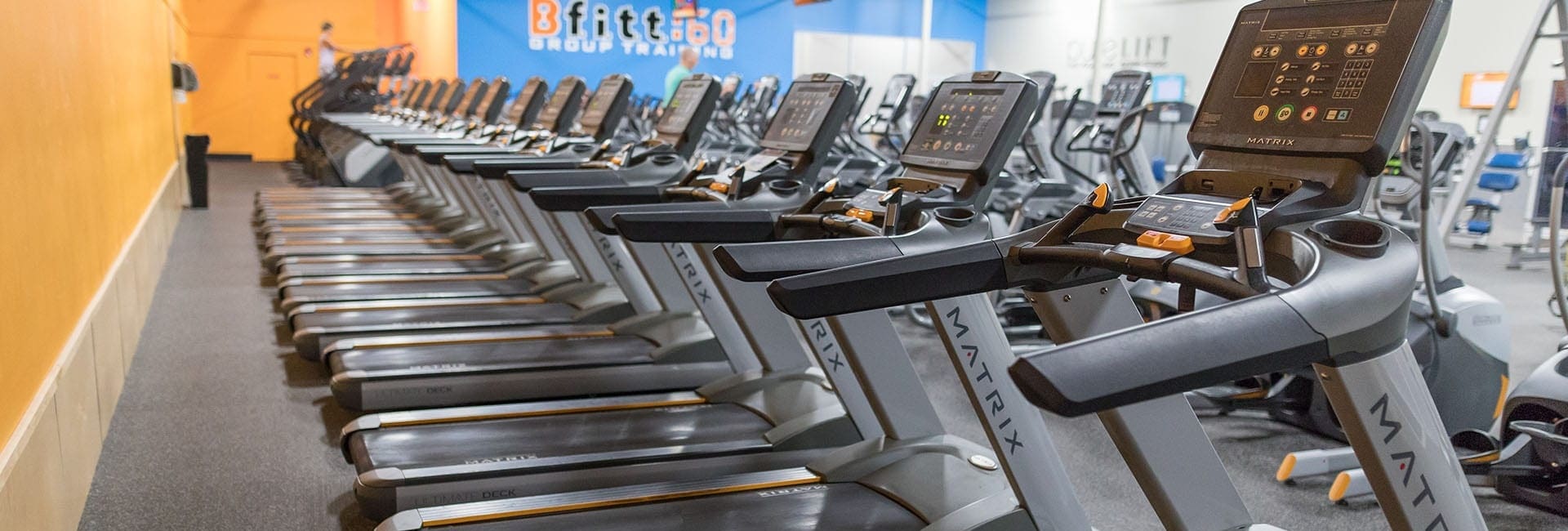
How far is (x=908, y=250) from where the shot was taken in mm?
2217

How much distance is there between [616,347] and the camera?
4.15m

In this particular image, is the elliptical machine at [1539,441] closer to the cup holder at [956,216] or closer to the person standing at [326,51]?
the cup holder at [956,216]

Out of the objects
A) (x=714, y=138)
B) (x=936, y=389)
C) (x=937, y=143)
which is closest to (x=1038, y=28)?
(x=714, y=138)

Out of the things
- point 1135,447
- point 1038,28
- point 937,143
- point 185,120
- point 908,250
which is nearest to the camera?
point 1135,447

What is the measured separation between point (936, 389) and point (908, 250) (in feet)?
6.49

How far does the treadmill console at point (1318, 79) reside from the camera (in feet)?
5.29

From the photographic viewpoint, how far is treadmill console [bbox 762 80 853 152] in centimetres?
326

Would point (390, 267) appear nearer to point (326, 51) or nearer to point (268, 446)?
point (268, 446)

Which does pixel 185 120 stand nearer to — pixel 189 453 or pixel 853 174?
pixel 853 174

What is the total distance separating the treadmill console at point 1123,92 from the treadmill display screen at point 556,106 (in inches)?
106

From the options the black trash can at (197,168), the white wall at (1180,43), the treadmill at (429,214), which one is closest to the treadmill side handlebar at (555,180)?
the treadmill at (429,214)

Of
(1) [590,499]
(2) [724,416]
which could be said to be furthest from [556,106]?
(1) [590,499]

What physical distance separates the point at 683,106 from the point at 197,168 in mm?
6377

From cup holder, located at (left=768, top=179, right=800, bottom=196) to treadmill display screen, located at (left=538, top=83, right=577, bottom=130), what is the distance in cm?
306
